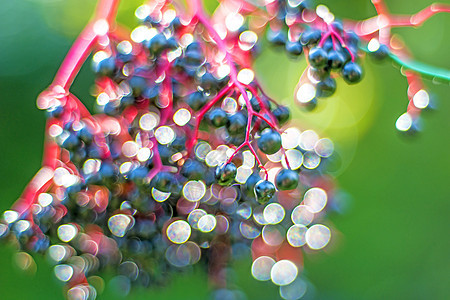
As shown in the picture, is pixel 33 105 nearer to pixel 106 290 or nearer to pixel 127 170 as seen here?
pixel 106 290

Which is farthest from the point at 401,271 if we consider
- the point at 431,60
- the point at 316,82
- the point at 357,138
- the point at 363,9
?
the point at 316,82

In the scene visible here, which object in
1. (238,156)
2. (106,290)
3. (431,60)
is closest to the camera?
(238,156)

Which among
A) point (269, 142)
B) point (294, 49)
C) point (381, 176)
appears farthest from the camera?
point (381, 176)

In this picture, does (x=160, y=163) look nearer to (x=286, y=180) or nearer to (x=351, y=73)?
(x=286, y=180)

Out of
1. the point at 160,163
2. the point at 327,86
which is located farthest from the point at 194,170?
the point at 327,86

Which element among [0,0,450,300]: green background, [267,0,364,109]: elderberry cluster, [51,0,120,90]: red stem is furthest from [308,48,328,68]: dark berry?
[0,0,450,300]: green background

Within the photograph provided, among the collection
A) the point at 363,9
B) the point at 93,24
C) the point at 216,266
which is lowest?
the point at 363,9

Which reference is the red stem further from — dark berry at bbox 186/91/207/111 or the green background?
the green background

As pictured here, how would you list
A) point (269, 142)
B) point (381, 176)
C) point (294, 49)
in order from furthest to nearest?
point (381, 176)
point (294, 49)
point (269, 142)
